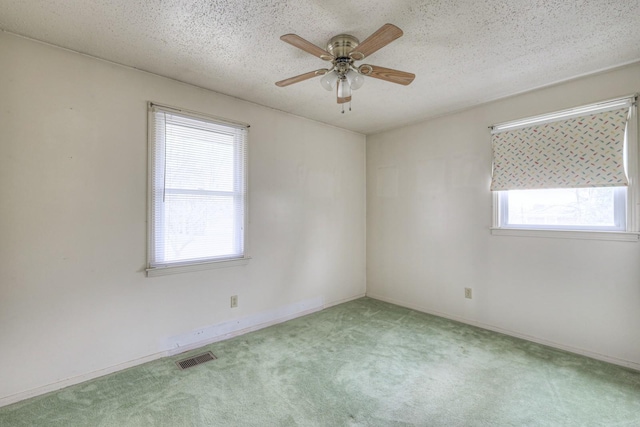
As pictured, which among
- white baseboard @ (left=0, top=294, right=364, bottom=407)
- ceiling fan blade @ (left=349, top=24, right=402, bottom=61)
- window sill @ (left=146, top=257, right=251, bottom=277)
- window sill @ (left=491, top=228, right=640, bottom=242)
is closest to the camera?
ceiling fan blade @ (left=349, top=24, right=402, bottom=61)

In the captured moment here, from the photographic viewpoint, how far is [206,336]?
2766mm

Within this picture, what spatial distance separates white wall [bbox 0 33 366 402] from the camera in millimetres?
1948

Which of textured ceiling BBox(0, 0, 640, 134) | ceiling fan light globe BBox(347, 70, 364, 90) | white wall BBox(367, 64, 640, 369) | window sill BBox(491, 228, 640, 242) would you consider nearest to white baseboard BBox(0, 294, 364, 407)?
white wall BBox(367, 64, 640, 369)

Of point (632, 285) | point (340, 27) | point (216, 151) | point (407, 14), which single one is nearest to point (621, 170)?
point (632, 285)

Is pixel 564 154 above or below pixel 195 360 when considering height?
above

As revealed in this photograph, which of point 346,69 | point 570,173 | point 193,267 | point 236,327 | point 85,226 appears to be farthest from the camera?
point 236,327

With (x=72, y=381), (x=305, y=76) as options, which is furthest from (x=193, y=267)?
(x=305, y=76)

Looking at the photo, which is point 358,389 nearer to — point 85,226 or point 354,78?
point 354,78

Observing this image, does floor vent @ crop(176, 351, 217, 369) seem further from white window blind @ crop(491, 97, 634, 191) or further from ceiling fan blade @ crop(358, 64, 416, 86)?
white window blind @ crop(491, 97, 634, 191)

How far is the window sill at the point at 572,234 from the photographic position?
235 centimetres

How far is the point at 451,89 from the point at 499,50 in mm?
662

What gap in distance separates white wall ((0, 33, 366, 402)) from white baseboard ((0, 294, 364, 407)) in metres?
0.03

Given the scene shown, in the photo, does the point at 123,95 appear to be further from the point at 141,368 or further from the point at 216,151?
the point at 141,368

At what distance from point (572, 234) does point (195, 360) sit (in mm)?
3489
